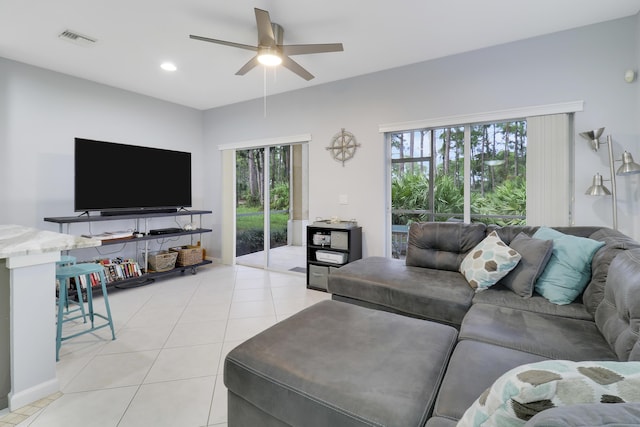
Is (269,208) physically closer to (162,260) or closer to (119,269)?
(162,260)

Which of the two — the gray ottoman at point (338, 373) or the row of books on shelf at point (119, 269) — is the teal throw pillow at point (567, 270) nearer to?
the gray ottoman at point (338, 373)

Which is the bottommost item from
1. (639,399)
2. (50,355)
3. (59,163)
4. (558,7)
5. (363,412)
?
(50,355)

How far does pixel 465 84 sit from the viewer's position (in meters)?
3.33

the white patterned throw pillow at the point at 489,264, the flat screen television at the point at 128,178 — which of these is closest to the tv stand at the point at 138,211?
the flat screen television at the point at 128,178

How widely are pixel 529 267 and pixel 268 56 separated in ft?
8.71

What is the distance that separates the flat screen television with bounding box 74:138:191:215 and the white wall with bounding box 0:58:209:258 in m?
0.05

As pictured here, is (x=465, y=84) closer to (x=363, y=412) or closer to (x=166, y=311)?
(x=363, y=412)

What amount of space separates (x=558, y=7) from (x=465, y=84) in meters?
0.94

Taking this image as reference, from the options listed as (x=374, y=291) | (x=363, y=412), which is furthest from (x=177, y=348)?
(x=363, y=412)

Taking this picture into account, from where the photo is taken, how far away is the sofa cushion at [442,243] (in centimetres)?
→ 274

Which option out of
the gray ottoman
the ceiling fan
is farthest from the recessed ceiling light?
the gray ottoman

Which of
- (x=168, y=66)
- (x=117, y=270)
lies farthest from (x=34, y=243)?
(x=168, y=66)

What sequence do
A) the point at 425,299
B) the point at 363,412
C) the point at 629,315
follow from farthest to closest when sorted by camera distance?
the point at 425,299
the point at 629,315
the point at 363,412

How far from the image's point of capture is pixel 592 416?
0.44 metres
